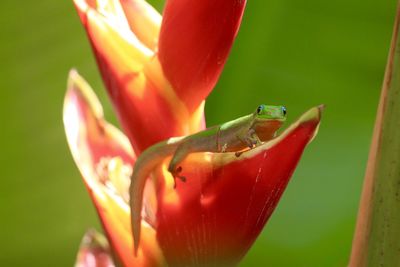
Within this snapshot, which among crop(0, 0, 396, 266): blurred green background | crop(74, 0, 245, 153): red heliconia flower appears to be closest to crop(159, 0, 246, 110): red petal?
crop(74, 0, 245, 153): red heliconia flower

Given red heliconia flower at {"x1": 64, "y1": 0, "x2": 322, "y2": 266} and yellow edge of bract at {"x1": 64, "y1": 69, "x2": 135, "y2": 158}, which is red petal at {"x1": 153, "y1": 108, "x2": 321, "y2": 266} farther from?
yellow edge of bract at {"x1": 64, "y1": 69, "x2": 135, "y2": 158}

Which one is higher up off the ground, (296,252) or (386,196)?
(386,196)

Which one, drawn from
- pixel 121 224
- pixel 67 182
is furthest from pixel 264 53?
pixel 121 224

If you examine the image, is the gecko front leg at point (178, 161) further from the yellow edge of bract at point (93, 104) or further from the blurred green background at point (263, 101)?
the blurred green background at point (263, 101)

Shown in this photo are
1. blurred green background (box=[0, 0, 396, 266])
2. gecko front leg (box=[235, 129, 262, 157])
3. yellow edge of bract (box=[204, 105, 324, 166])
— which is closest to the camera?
yellow edge of bract (box=[204, 105, 324, 166])

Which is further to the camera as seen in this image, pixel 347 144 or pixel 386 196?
pixel 347 144

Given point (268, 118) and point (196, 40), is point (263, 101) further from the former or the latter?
point (196, 40)

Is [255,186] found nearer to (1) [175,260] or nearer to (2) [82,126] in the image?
(1) [175,260]
